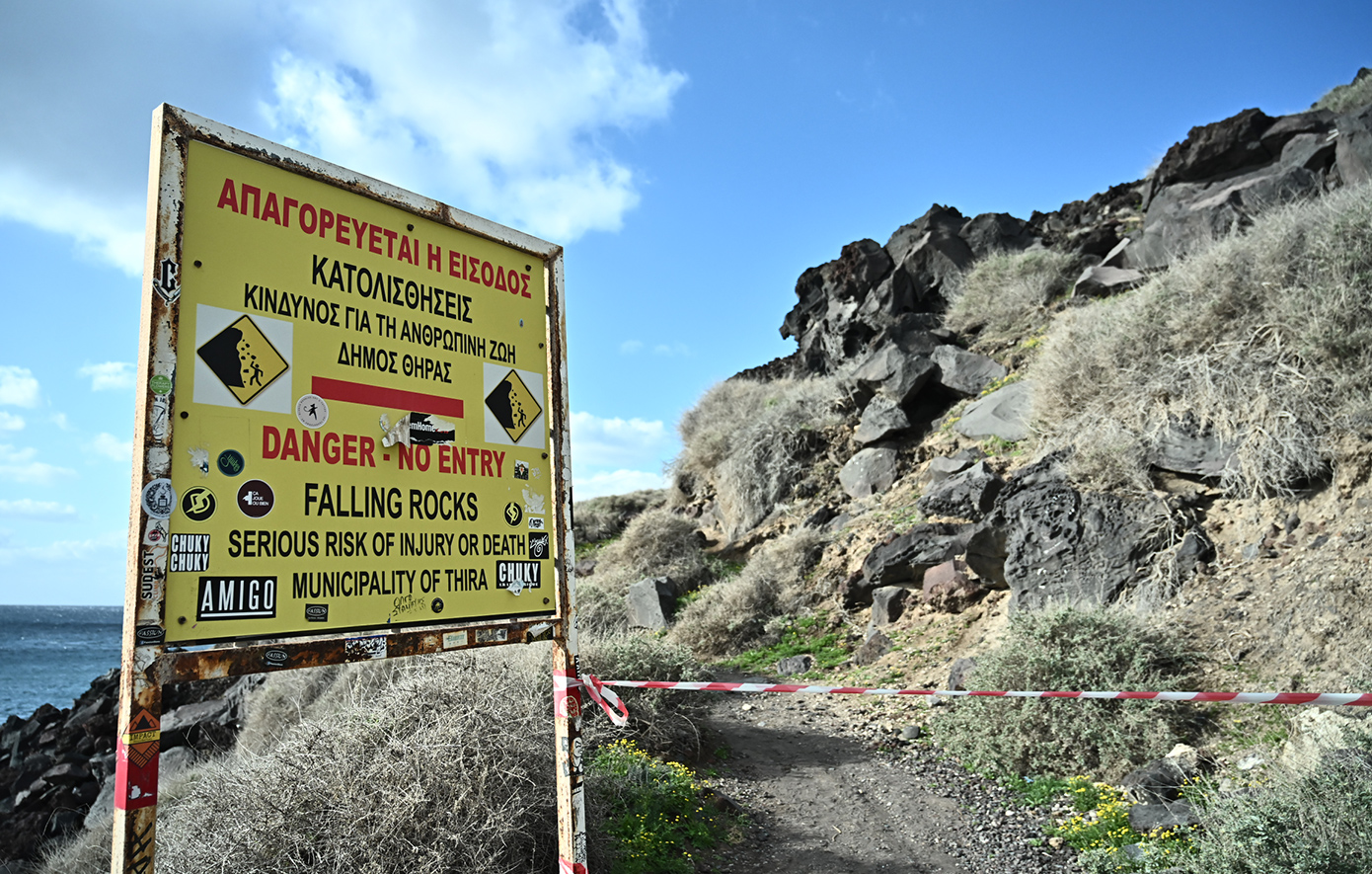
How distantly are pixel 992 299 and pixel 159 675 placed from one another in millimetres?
16204

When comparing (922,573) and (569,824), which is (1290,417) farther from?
(569,824)

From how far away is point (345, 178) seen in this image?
8.91 feet

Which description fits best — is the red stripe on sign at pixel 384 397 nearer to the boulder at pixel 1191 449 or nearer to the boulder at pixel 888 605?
the boulder at pixel 1191 449

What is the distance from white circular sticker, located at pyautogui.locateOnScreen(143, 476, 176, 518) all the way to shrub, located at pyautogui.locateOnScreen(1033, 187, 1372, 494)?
7.97m

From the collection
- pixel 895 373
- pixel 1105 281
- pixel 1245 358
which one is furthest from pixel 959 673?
pixel 1105 281

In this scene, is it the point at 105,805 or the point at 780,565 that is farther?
the point at 780,565

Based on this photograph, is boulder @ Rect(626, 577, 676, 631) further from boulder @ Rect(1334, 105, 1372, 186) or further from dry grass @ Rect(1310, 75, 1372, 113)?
dry grass @ Rect(1310, 75, 1372, 113)

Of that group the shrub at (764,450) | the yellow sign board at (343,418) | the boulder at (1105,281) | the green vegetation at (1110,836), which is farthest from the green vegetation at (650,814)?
the boulder at (1105,281)

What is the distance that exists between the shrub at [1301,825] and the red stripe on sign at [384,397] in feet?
12.9

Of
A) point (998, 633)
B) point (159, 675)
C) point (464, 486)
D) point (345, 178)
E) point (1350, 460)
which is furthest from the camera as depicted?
point (998, 633)

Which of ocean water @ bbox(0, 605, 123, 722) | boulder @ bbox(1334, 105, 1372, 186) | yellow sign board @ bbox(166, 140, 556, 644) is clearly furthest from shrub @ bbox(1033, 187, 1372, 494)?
ocean water @ bbox(0, 605, 123, 722)

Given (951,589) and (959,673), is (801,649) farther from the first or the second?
(959,673)

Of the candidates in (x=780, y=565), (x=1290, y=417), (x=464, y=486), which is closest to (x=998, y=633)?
(x=1290, y=417)

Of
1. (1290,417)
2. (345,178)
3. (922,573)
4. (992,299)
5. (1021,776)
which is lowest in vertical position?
(1021,776)
